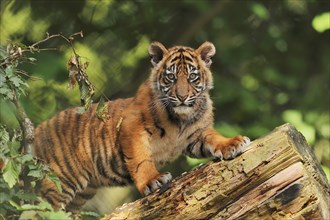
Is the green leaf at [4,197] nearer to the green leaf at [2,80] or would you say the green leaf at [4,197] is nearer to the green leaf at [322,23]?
the green leaf at [2,80]

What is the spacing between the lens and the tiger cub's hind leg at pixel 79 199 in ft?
23.7

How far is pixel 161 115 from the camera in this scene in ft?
21.3

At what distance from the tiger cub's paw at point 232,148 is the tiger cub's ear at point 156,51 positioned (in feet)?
3.98

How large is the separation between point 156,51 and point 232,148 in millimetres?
1406

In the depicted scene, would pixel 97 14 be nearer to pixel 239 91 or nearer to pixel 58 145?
pixel 239 91

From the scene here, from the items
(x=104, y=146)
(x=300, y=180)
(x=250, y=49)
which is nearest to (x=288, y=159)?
(x=300, y=180)

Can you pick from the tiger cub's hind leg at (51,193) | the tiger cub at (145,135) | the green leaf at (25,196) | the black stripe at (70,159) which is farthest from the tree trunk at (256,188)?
the black stripe at (70,159)

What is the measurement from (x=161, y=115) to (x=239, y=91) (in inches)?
153

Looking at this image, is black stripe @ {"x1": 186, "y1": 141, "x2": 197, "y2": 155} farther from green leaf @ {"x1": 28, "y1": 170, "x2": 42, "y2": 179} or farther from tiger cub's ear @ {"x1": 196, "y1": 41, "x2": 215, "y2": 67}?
green leaf @ {"x1": 28, "y1": 170, "x2": 42, "y2": 179}

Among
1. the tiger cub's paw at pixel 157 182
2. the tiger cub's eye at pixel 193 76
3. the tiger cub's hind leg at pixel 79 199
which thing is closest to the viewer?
the tiger cub's paw at pixel 157 182

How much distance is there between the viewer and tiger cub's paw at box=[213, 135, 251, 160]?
5609 mm

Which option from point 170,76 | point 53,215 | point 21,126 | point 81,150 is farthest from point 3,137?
point 81,150

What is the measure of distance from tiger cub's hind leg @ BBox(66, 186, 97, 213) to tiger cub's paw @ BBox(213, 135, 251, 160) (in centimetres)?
169

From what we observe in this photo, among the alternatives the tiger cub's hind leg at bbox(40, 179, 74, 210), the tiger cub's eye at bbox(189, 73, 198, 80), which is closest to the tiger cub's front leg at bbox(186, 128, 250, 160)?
the tiger cub's eye at bbox(189, 73, 198, 80)
